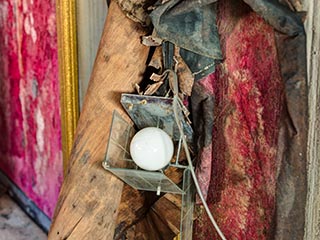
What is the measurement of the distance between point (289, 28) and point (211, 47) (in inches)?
5.6

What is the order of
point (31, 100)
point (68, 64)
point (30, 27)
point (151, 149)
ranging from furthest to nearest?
point (31, 100)
point (30, 27)
point (68, 64)
point (151, 149)

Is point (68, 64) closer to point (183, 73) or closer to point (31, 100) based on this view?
point (31, 100)

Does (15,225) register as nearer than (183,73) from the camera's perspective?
No

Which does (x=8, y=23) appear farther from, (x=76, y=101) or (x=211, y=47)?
(x=211, y=47)

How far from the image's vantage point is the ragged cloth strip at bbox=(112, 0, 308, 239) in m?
0.74

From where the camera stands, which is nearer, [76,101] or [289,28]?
[289,28]

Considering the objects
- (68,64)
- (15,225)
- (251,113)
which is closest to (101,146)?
(251,113)

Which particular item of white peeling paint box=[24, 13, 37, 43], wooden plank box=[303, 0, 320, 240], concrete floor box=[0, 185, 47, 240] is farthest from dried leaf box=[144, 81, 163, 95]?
concrete floor box=[0, 185, 47, 240]

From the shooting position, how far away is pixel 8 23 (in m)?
2.17

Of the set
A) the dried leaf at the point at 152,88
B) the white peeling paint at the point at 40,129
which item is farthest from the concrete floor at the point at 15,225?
the dried leaf at the point at 152,88

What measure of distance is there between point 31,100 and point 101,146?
1.22m

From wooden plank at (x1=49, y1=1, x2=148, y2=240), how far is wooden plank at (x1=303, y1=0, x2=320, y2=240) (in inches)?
10.1

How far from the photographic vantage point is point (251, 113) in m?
0.86

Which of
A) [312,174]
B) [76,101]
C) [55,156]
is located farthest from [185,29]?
[55,156]
